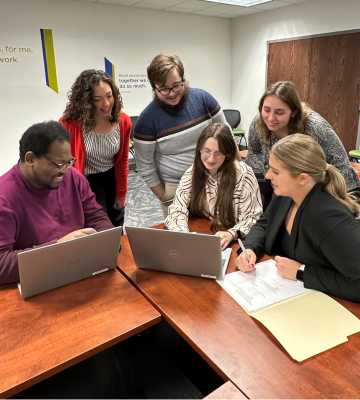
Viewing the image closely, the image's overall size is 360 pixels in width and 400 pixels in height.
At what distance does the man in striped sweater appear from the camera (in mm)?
1948

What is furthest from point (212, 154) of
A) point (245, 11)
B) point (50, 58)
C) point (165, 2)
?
point (245, 11)

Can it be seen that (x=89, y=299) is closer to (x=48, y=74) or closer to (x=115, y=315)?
(x=115, y=315)

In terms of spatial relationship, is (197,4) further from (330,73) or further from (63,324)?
(63,324)

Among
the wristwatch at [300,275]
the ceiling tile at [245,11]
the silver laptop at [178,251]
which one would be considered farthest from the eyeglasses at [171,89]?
the ceiling tile at [245,11]

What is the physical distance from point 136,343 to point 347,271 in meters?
0.87

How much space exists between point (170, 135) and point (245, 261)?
3.30ft

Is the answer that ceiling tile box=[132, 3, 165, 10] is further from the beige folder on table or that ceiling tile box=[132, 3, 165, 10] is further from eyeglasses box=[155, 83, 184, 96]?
the beige folder on table

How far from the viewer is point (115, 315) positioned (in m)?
1.10

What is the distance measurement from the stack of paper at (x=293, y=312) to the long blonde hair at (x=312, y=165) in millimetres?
358

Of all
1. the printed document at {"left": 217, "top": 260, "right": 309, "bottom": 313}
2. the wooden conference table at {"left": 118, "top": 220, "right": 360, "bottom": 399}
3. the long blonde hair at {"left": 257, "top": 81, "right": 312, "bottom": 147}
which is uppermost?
the long blonde hair at {"left": 257, "top": 81, "right": 312, "bottom": 147}

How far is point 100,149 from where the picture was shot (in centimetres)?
197

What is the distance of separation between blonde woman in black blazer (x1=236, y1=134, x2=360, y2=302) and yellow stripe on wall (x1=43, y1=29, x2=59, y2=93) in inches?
164

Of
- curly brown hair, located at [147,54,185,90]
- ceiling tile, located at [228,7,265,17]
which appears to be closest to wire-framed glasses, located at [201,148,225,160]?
curly brown hair, located at [147,54,185,90]

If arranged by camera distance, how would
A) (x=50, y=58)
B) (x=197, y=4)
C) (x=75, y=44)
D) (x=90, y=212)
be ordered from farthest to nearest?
(x=197, y=4)
(x=75, y=44)
(x=50, y=58)
(x=90, y=212)
